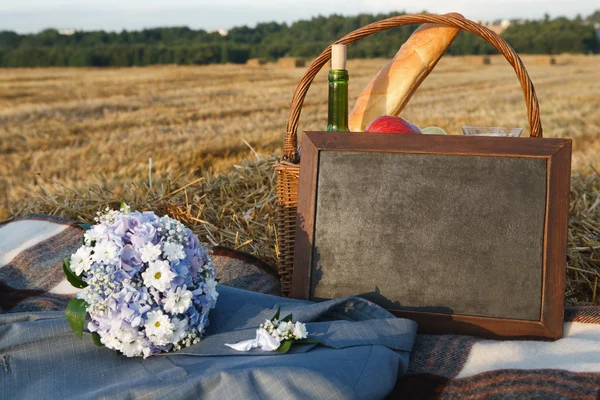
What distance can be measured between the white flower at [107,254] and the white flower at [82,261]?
0.02 metres

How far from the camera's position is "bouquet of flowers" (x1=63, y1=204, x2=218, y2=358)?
143 cm

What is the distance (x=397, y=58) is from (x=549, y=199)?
890 mm

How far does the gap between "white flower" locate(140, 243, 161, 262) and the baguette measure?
3.20 ft

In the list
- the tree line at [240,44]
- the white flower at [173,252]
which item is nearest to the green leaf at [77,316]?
the white flower at [173,252]

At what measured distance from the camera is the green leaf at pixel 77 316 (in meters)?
1.48

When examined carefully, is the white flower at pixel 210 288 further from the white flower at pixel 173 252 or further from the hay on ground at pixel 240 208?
the hay on ground at pixel 240 208

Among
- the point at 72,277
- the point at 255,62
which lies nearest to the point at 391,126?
the point at 72,277

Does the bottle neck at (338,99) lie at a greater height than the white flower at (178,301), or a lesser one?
greater

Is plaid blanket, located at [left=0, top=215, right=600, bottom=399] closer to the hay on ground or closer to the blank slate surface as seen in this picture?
the blank slate surface

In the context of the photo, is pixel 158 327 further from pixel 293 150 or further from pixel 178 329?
pixel 293 150

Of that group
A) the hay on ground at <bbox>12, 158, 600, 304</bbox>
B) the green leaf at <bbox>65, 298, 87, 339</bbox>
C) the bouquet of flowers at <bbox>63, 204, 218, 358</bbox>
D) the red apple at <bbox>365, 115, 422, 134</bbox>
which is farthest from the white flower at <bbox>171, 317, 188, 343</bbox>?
the hay on ground at <bbox>12, 158, 600, 304</bbox>

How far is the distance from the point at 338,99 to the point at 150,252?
2.29 ft

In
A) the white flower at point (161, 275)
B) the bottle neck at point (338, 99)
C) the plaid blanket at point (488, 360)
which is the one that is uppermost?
the bottle neck at point (338, 99)

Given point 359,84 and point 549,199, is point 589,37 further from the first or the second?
point 549,199
